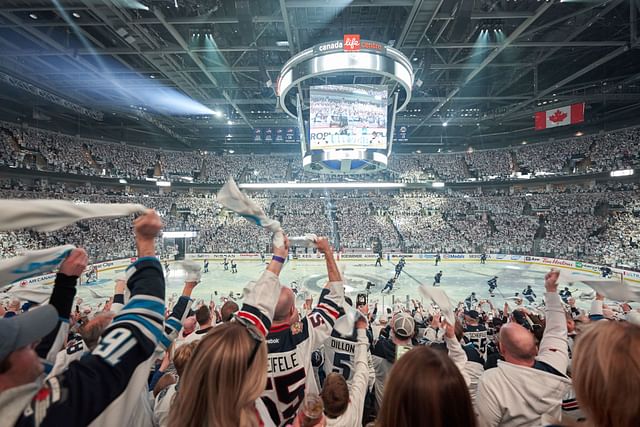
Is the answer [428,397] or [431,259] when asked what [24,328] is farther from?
[431,259]

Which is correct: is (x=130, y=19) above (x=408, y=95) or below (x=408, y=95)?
above

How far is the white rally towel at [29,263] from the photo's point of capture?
1.62 meters

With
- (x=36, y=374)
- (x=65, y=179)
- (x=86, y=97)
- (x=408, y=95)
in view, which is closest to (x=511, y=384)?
(x=36, y=374)

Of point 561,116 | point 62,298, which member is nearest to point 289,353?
point 62,298

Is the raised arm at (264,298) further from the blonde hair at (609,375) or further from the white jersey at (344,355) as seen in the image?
the white jersey at (344,355)

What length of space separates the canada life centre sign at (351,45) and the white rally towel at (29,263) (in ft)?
49.9

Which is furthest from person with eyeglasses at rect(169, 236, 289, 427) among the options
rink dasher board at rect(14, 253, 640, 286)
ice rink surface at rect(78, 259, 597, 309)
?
rink dasher board at rect(14, 253, 640, 286)

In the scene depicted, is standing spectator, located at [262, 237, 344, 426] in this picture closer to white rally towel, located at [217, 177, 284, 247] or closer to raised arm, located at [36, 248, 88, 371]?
white rally towel, located at [217, 177, 284, 247]

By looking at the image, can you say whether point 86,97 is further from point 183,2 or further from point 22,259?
point 22,259

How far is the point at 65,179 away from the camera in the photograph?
1391 inches

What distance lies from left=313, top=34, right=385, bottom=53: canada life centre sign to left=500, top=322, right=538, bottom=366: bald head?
1469cm

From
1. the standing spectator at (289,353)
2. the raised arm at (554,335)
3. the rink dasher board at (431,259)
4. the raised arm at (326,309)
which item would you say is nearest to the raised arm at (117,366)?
the standing spectator at (289,353)

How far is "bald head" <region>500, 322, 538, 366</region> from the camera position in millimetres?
2799

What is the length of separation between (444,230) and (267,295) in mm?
40705
